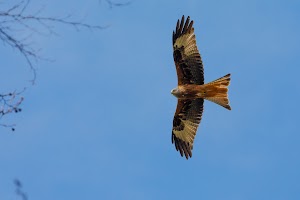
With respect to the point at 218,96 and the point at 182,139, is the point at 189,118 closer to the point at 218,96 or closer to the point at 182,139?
the point at 182,139

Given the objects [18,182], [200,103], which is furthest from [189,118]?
[18,182]

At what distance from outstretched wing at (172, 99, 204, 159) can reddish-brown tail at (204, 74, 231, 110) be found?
0.89m

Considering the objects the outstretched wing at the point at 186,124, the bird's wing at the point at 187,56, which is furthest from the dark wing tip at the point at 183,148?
the bird's wing at the point at 187,56

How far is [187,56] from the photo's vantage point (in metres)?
11.0

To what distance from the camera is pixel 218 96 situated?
10.7 m

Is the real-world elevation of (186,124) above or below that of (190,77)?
below

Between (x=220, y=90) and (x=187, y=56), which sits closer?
(x=220, y=90)

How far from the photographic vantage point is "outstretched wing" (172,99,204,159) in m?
11.7

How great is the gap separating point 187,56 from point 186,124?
1657 mm

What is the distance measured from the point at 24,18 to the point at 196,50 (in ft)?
24.8

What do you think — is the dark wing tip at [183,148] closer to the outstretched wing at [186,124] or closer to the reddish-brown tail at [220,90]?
the outstretched wing at [186,124]

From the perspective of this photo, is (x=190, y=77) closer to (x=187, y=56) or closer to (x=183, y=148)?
(x=187, y=56)

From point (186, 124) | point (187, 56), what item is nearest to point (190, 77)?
point (187, 56)

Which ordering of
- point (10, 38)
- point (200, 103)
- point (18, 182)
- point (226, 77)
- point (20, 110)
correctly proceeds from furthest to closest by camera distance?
point (200, 103) < point (226, 77) < point (20, 110) < point (10, 38) < point (18, 182)
